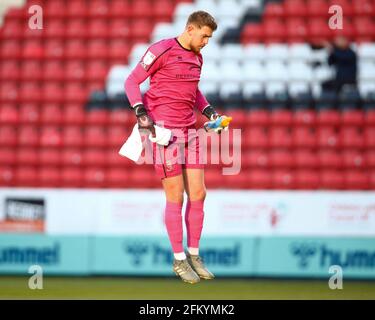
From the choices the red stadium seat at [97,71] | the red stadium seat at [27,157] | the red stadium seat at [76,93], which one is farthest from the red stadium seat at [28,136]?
the red stadium seat at [97,71]

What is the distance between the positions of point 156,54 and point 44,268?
6.60 m

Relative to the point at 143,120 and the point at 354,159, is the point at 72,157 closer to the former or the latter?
the point at 354,159

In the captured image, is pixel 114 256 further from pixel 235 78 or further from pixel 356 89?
pixel 356 89

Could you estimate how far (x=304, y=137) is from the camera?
1302cm

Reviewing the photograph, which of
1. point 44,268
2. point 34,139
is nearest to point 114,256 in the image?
point 44,268

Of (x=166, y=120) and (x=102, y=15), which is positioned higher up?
(x=102, y=15)

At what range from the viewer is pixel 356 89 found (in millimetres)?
13406

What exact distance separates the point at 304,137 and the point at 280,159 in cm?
55

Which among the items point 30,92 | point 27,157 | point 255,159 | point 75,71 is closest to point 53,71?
point 75,71

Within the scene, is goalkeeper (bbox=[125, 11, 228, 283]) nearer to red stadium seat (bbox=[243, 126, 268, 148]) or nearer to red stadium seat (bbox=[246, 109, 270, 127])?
red stadium seat (bbox=[243, 126, 268, 148])

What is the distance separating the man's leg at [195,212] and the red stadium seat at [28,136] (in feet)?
24.7

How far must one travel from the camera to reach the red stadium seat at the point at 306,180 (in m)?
12.8

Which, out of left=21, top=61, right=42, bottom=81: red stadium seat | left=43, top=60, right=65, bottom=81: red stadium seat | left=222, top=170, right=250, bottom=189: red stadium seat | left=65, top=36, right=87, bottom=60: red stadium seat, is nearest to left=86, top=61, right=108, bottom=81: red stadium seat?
left=65, top=36, right=87, bottom=60: red stadium seat

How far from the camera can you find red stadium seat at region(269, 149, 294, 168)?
12.8 m
